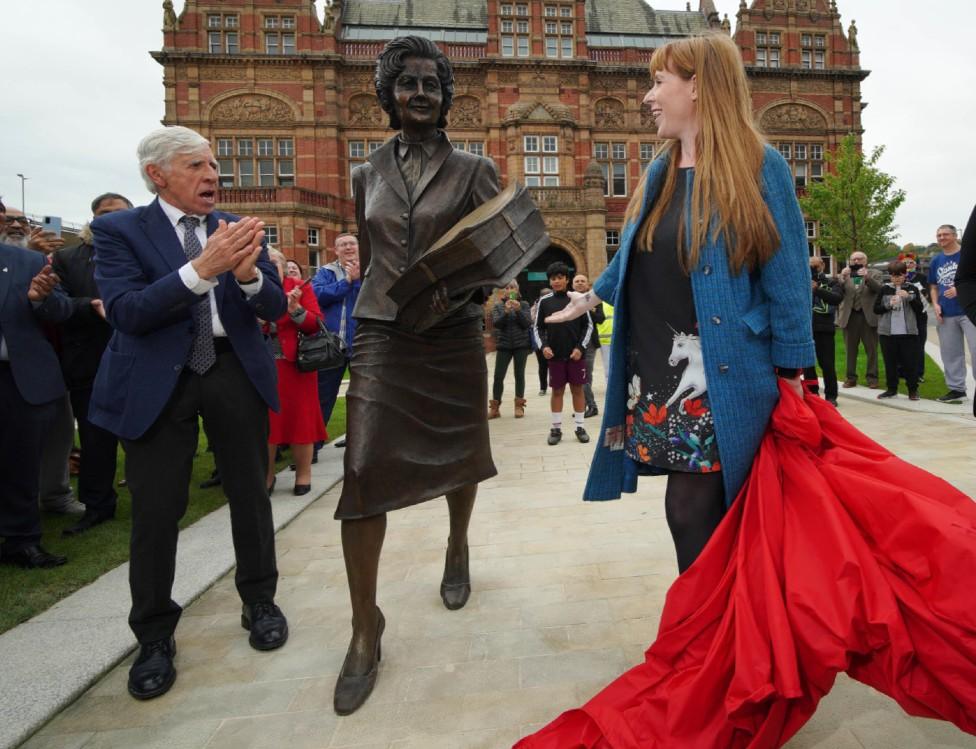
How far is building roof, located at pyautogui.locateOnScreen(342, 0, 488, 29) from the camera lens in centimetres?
3183

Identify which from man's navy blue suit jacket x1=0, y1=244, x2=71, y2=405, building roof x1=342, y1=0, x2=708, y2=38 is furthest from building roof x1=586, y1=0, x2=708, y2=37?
man's navy blue suit jacket x1=0, y1=244, x2=71, y2=405

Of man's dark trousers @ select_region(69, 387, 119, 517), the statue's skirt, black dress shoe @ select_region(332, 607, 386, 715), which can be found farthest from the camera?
man's dark trousers @ select_region(69, 387, 119, 517)

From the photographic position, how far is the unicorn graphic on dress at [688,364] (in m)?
2.02

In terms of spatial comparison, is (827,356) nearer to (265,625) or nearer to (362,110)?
(265,625)

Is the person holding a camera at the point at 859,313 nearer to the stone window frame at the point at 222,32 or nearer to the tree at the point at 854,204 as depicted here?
the tree at the point at 854,204

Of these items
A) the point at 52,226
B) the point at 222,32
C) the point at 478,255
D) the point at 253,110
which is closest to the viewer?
the point at 478,255

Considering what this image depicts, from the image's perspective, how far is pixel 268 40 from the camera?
94.7 feet

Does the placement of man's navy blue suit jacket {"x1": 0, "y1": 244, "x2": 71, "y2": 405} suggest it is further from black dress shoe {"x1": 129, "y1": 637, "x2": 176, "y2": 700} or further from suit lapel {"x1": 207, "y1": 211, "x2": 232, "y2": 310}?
black dress shoe {"x1": 129, "y1": 637, "x2": 176, "y2": 700}

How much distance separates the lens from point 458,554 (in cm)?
320

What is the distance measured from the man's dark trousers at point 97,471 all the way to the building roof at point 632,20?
34.1 meters

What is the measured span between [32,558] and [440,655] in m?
2.74

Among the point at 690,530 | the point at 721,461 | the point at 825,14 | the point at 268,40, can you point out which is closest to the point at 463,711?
the point at 690,530

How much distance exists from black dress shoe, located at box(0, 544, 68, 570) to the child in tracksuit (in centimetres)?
993

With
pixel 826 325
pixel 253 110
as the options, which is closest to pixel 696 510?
pixel 826 325
